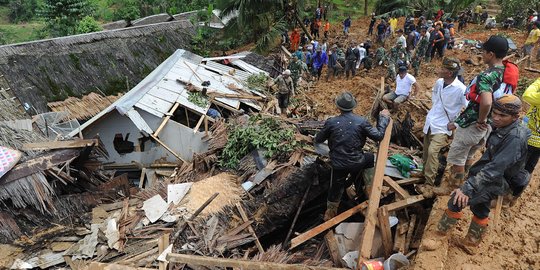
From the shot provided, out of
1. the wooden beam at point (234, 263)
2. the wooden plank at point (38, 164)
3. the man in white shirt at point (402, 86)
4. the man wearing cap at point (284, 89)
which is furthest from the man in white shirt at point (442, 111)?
the wooden plank at point (38, 164)

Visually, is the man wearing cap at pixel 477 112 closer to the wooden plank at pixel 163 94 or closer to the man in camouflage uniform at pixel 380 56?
the wooden plank at pixel 163 94

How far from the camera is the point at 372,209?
5.00m

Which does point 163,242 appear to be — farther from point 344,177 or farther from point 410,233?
point 410,233

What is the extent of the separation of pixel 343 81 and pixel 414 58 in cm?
309

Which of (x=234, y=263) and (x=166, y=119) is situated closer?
(x=234, y=263)

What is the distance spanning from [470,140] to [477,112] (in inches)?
16.6

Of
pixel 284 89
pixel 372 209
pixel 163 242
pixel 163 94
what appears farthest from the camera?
pixel 284 89

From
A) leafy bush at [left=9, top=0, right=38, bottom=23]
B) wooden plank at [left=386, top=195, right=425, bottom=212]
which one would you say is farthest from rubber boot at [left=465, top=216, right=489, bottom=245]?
leafy bush at [left=9, top=0, right=38, bottom=23]

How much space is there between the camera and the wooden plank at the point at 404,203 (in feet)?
16.5

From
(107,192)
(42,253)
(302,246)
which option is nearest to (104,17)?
(107,192)

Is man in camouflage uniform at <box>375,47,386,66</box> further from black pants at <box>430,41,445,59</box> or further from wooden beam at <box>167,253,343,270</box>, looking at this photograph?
wooden beam at <box>167,253,343,270</box>

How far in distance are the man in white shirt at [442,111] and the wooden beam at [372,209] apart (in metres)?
0.64

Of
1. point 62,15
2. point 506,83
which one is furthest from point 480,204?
point 62,15

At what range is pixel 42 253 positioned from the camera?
6.55m
